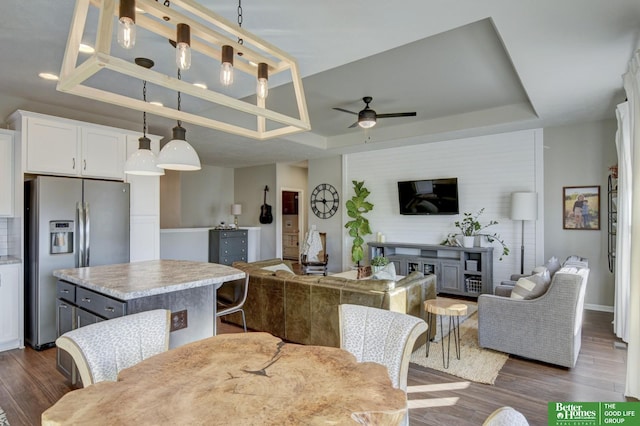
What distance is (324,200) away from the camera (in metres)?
8.08

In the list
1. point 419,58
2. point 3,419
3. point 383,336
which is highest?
point 419,58

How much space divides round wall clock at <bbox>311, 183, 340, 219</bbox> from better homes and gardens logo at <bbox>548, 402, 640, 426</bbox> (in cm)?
587

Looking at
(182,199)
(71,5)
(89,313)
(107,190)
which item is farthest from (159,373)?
(182,199)

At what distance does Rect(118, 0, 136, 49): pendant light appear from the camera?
1.18 meters

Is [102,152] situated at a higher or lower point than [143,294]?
higher

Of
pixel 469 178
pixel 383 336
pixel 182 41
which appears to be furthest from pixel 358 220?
pixel 182 41

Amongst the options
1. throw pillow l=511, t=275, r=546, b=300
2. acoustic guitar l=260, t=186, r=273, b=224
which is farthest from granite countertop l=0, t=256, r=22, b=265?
acoustic guitar l=260, t=186, r=273, b=224

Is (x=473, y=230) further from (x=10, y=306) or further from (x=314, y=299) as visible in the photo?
(x=10, y=306)

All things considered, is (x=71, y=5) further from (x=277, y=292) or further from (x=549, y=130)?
(x=549, y=130)

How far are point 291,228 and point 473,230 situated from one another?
6302 mm

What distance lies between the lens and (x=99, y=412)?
997 millimetres

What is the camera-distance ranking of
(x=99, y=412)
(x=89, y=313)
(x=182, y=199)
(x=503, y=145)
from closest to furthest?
(x=99, y=412) < (x=89, y=313) < (x=503, y=145) < (x=182, y=199)

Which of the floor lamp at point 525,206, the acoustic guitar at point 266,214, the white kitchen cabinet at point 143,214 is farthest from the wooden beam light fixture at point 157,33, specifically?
the acoustic guitar at point 266,214

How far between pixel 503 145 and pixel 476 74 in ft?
7.44
